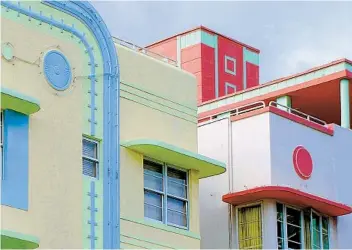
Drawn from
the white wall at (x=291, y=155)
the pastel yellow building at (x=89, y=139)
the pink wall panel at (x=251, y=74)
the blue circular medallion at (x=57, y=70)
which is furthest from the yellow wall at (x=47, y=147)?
the pink wall panel at (x=251, y=74)

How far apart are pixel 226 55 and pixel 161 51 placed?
2.14 m

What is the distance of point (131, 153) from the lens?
2536cm

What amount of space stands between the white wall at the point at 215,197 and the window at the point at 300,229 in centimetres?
128

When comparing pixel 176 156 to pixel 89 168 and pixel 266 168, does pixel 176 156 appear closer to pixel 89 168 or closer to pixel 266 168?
pixel 89 168

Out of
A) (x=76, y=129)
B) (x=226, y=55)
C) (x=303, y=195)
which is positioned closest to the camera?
(x=76, y=129)

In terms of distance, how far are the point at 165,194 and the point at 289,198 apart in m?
3.85

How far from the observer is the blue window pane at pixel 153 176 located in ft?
84.6

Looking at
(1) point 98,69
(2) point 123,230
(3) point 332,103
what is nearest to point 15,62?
(1) point 98,69

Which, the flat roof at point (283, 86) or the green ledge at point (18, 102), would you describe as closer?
the green ledge at point (18, 102)

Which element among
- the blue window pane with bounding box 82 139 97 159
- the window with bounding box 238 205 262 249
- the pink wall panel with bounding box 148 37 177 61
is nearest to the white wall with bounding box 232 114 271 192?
the window with bounding box 238 205 262 249

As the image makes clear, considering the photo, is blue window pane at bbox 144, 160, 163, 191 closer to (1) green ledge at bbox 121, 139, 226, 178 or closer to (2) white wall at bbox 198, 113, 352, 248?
(1) green ledge at bbox 121, 139, 226, 178

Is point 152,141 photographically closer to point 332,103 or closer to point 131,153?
point 131,153

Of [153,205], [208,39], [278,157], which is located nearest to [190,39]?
[208,39]

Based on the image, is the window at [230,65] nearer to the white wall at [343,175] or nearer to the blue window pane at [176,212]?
the white wall at [343,175]
